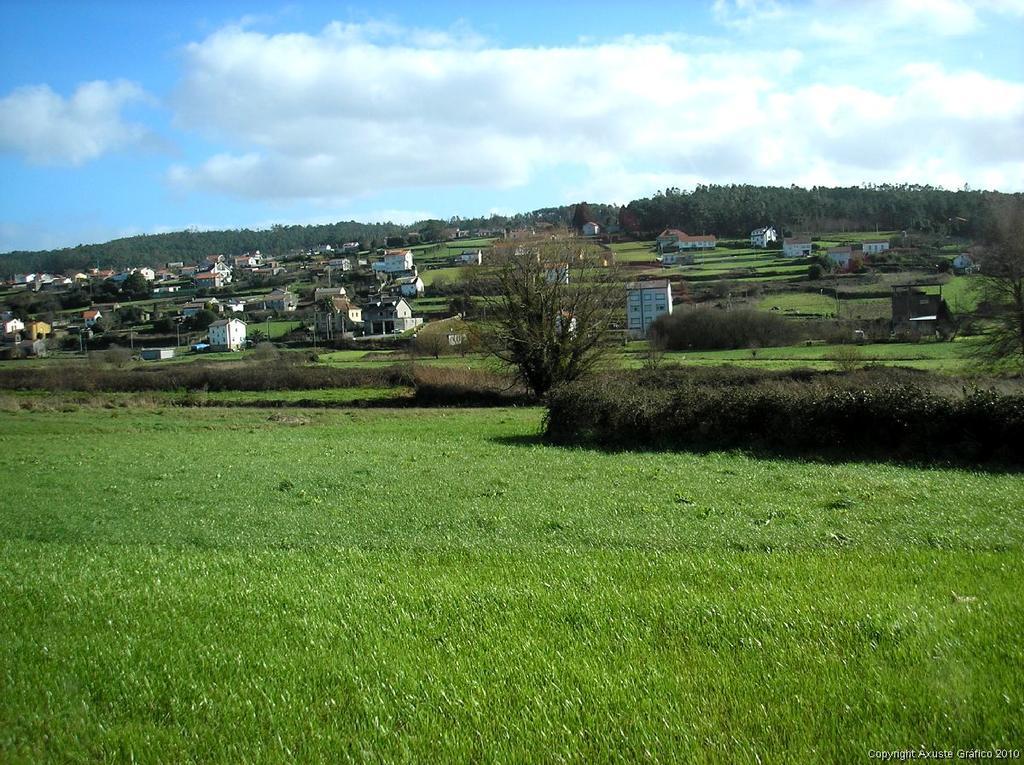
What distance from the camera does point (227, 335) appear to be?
8962cm

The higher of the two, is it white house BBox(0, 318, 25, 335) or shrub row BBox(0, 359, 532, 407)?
white house BBox(0, 318, 25, 335)

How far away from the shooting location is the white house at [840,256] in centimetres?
9061

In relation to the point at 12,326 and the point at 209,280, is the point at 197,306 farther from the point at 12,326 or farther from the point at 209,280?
the point at 209,280

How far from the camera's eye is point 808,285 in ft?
271

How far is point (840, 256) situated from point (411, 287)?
5435cm

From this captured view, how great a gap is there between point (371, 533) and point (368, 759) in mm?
6411

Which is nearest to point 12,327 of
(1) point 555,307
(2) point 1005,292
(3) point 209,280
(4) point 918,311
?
(3) point 209,280

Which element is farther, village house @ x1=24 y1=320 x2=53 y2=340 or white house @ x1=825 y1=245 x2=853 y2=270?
white house @ x1=825 y1=245 x2=853 y2=270

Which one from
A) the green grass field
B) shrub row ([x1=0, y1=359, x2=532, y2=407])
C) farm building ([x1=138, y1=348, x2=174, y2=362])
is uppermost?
the green grass field

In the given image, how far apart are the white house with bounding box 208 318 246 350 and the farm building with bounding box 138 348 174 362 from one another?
5.31 meters

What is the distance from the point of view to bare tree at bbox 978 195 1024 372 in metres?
39.5

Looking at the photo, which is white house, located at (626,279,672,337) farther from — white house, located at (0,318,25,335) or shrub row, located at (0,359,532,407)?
white house, located at (0,318,25,335)

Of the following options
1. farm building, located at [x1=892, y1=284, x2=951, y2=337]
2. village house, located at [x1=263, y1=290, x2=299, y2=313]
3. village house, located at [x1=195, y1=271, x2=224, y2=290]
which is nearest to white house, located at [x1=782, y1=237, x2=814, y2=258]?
farm building, located at [x1=892, y1=284, x2=951, y2=337]

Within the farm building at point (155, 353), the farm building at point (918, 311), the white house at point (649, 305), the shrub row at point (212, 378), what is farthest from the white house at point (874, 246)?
the farm building at point (155, 353)
